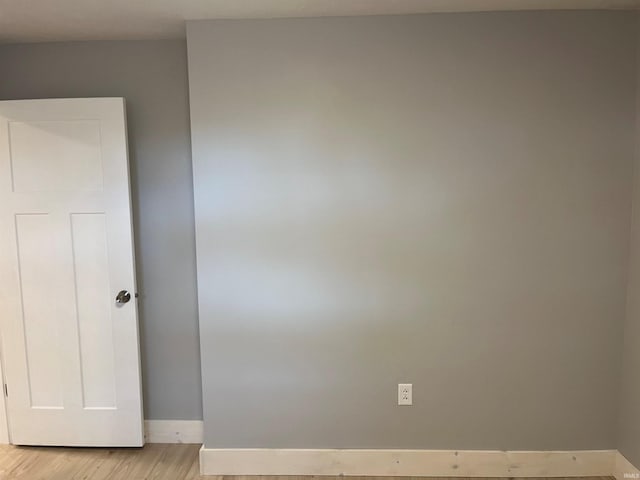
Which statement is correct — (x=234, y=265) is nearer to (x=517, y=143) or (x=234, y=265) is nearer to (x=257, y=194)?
(x=257, y=194)

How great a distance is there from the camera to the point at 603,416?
238 centimetres

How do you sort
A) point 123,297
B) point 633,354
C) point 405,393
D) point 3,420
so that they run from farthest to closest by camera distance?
point 3,420
point 123,297
point 405,393
point 633,354

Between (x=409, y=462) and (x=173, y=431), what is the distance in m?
1.41

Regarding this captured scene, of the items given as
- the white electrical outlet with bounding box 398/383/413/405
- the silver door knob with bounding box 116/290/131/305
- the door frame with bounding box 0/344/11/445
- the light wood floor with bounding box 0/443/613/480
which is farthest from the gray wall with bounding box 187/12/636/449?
the door frame with bounding box 0/344/11/445

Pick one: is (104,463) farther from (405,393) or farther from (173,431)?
(405,393)

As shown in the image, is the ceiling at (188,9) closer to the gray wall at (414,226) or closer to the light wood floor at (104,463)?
the gray wall at (414,226)

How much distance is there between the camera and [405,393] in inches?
94.7

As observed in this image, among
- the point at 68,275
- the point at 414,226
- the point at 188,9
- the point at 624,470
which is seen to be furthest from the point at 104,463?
the point at 624,470

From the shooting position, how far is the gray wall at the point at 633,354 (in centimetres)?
222

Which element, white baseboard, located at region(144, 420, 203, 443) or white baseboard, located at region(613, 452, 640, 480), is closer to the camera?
white baseboard, located at region(613, 452, 640, 480)

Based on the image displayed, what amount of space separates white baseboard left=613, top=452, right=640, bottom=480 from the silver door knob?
277 cm

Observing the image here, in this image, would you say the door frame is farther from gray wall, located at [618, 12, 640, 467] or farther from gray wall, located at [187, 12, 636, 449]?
gray wall, located at [618, 12, 640, 467]

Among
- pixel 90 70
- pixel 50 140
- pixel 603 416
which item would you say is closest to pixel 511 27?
pixel 603 416

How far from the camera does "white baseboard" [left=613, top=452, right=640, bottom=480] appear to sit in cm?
227
